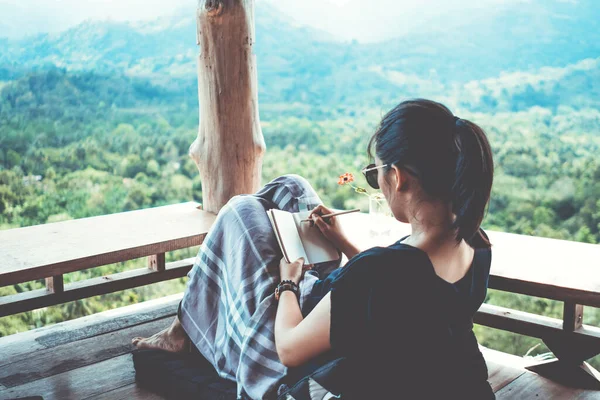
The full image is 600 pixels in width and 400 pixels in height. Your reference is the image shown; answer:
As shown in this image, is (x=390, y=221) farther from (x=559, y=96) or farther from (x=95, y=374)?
(x=559, y=96)

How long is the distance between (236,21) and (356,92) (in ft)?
20.3

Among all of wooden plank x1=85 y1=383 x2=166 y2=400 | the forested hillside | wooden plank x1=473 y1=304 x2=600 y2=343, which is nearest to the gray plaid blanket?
wooden plank x1=85 y1=383 x2=166 y2=400

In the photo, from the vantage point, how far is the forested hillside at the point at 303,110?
23.0 feet

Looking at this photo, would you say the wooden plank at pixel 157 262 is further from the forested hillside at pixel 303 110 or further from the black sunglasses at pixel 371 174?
the forested hillside at pixel 303 110

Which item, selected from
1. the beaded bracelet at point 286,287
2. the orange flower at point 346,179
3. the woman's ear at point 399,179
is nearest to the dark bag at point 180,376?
the beaded bracelet at point 286,287

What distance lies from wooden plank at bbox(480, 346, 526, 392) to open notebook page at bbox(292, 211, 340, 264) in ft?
2.69

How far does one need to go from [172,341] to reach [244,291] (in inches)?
18.8

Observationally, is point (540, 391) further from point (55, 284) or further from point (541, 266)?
point (55, 284)

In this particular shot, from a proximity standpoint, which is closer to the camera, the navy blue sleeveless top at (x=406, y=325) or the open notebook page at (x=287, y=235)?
the navy blue sleeveless top at (x=406, y=325)

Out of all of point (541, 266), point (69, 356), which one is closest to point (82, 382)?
point (69, 356)

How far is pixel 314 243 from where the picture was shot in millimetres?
1993

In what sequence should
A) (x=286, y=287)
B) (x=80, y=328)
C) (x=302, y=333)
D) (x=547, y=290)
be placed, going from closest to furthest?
(x=302, y=333) < (x=286, y=287) < (x=547, y=290) < (x=80, y=328)

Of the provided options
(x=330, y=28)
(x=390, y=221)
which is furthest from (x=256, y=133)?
(x=330, y=28)

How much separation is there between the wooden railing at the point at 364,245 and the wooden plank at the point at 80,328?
24cm
